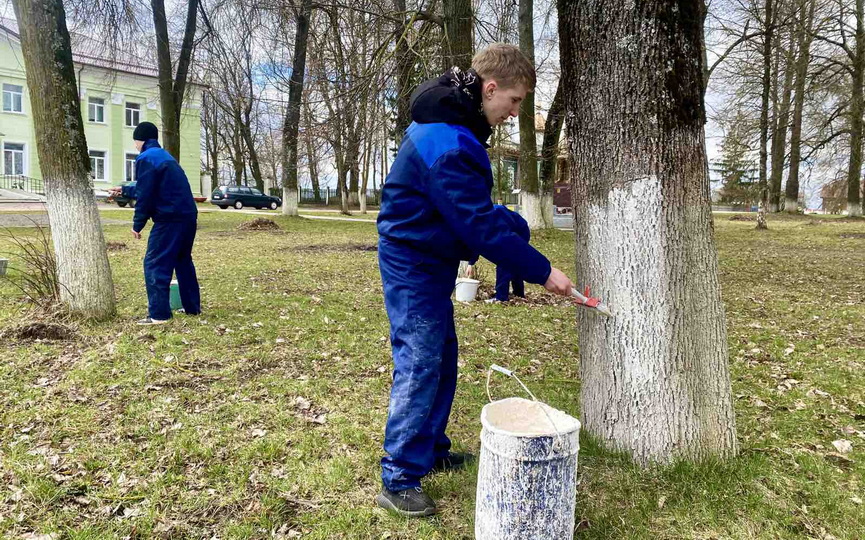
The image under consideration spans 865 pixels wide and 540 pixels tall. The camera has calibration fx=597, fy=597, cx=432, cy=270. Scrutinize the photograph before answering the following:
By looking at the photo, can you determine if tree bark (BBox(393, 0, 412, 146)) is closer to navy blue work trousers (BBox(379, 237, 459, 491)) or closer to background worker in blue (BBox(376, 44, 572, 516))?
background worker in blue (BBox(376, 44, 572, 516))

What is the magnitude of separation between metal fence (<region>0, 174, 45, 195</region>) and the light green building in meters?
0.47

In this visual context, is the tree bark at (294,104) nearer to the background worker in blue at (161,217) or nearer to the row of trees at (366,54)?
the row of trees at (366,54)

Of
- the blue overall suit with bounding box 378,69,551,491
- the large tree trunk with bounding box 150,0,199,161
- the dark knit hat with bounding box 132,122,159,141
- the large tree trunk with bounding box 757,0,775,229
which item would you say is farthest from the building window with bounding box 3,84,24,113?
the blue overall suit with bounding box 378,69,551,491

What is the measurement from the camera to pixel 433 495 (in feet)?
9.00

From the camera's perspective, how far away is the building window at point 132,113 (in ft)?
121

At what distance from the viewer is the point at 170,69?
53.3 feet

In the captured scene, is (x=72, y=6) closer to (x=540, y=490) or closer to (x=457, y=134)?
(x=457, y=134)

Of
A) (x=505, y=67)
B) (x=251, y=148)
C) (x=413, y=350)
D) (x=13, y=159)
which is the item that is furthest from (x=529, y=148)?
(x=13, y=159)

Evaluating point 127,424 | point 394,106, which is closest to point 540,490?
point 127,424

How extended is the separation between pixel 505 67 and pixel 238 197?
113 feet

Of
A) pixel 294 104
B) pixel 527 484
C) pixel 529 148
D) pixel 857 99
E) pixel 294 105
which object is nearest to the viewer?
pixel 527 484

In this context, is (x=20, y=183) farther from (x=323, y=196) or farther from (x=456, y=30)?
(x=456, y=30)

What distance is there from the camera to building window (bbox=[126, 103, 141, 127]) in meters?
36.9

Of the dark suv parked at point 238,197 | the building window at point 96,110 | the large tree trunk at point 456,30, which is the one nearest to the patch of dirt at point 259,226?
the large tree trunk at point 456,30
